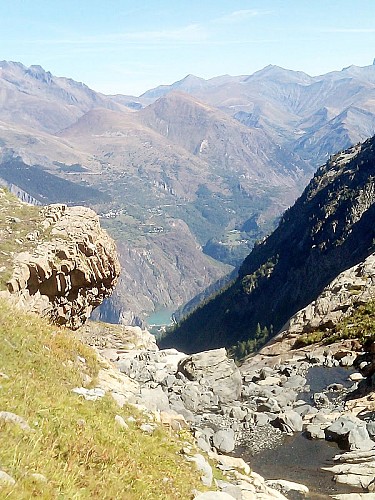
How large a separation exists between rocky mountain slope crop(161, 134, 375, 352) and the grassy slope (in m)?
97.5

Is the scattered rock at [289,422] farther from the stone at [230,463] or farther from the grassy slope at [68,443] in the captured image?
the grassy slope at [68,443]

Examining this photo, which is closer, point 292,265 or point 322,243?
point 322,243

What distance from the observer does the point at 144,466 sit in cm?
1026

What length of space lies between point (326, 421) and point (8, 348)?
43.5 ft

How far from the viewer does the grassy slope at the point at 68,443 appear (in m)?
7.82

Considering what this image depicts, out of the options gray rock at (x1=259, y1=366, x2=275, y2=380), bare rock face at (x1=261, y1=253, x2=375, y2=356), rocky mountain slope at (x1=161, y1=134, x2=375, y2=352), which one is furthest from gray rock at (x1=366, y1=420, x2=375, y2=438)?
rocky mountain slope at (x1=161, y1=134, x2=375, y2=352)

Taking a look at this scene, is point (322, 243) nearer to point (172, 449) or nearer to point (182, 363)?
point (182, 363)

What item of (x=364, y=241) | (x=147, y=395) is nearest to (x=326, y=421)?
(x=147, y=395)

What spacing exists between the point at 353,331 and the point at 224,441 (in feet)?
61.2

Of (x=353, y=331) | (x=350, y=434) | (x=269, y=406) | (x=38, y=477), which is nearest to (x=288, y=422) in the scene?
(x=269, y=406)

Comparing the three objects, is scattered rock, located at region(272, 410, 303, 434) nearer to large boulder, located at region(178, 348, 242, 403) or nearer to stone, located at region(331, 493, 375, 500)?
large boulder, located at region(178, 348, 242, 403)

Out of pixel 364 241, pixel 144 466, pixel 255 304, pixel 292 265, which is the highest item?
pixel 144 466

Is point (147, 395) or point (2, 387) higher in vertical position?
point (2, 387)

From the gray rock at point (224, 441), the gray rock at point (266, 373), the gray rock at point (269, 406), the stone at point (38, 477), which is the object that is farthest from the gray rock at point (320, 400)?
the stone at point (38, 477)
